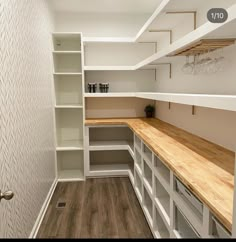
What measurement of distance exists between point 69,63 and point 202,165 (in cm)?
298

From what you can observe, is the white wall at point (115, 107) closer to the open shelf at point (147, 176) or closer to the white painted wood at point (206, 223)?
the open shelf at point (147, 176)

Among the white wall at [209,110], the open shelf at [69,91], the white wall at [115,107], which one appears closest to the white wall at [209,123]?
the white wall at [209,110]

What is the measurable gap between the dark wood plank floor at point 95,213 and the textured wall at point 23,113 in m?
0.26

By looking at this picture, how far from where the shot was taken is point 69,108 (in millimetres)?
3963

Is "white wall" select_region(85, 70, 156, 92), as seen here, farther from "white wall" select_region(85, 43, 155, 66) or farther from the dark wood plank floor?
the dark wood plank floor

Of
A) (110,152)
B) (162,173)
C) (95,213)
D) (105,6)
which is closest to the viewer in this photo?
(162,173)

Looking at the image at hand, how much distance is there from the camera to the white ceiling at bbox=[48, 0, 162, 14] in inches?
131

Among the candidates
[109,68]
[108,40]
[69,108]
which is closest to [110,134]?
[69,108]

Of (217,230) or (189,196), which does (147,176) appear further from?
(217,230)

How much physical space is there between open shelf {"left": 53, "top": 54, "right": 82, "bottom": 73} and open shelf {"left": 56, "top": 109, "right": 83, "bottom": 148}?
0.66m

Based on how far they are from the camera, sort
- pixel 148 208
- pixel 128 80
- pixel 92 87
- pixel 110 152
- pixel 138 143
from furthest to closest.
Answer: pixel 110 152 → pixel 128 80 → pixel 92 87 → pixel 138 143 → pixel 148 208

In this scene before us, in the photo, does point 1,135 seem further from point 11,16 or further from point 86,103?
point 86,103

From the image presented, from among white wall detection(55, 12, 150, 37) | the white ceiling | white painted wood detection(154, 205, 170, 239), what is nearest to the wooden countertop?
A: white painted wood detection(154, 205, 170, 239)

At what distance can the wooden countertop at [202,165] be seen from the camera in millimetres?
1013
